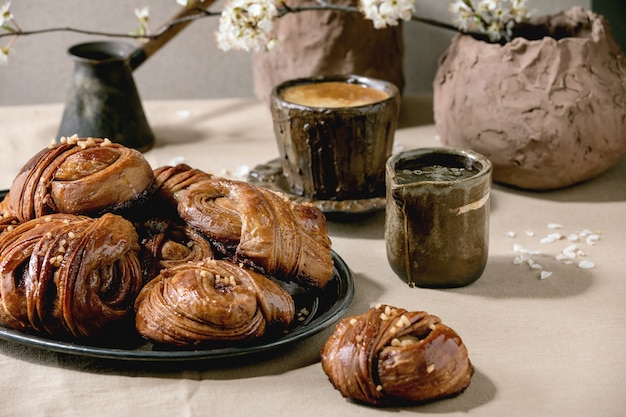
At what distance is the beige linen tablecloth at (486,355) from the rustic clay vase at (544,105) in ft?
0.23

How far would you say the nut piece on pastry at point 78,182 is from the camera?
3.53ft

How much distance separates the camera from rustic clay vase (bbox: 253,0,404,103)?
5.85 feet

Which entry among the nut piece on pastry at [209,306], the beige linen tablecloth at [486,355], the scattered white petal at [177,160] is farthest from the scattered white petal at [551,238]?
the scattered white petal at [177,160]

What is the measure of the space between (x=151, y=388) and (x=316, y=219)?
314mm

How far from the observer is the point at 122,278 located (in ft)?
3.35

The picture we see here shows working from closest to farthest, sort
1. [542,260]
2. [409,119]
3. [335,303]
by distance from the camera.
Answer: [335,303], [542,260], [409,119]

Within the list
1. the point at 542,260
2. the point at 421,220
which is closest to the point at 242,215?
the point at 421,220

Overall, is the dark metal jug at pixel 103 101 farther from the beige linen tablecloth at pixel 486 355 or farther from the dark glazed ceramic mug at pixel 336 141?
the beige linen tablecloth at pixel 486 355

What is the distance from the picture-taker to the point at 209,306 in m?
0.95

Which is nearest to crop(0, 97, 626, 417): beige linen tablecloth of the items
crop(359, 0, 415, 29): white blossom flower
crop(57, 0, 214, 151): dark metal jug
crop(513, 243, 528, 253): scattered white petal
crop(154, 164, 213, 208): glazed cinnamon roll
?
crop(513, 243, 528, 253): scattered white petal

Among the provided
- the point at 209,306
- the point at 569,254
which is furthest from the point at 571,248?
the point at 209,306

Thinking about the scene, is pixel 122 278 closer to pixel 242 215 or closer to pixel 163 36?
pixel 242 215

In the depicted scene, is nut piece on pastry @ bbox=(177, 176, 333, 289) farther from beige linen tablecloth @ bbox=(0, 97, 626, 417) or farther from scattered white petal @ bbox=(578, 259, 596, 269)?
scattered white petal @ bbox=(578, 259, 596, 269)

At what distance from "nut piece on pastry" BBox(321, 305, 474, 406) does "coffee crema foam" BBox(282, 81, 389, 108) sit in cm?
58
